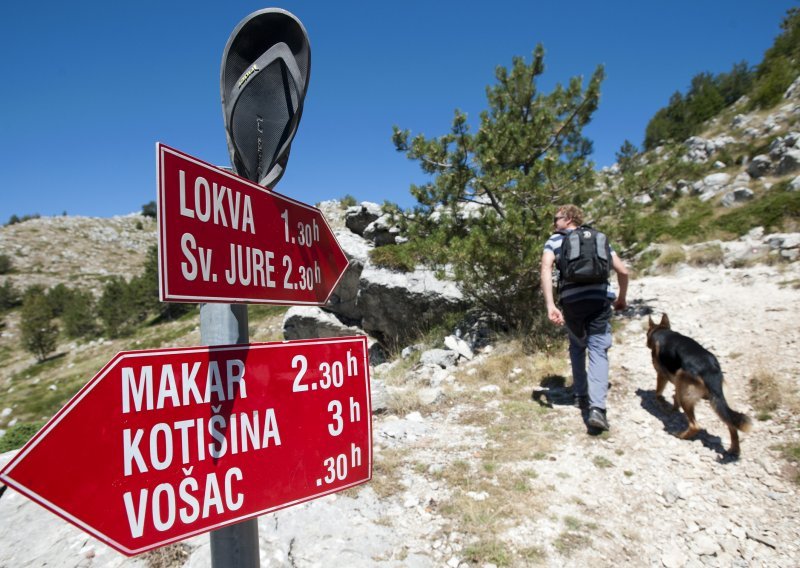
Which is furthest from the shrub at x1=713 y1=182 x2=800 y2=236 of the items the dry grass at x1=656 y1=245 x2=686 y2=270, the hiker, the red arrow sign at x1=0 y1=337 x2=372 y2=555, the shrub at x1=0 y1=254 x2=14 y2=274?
the shrub at x1=0 y1=254 x2=14 y2=274

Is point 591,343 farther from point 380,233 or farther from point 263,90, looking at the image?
point 380,233

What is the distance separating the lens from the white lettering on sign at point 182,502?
1.04m

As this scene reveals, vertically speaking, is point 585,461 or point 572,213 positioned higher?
point 572,213

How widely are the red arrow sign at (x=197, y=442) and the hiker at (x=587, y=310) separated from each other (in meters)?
3.09

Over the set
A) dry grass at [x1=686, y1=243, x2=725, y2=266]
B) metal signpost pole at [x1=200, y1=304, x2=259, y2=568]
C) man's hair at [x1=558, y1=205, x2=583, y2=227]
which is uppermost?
man's hair at [x1=558, y1=205, x2=583, y2=227]

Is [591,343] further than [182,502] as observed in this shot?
Yes

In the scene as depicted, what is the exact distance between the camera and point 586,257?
404 centimetres

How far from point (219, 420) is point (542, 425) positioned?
3.74 metres

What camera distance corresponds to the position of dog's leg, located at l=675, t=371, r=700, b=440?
3635 millimetres

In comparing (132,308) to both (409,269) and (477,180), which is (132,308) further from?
(477,180)

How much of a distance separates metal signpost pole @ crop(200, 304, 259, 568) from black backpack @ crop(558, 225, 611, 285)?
3519 mm

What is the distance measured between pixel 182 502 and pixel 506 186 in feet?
21.2

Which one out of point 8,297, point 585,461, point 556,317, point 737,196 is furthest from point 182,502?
point 8,297

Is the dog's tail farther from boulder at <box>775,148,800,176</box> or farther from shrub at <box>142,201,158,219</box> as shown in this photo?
shrub at <box>142,201,158,219</box>
